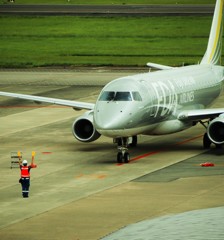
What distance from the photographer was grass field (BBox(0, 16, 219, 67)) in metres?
96.2

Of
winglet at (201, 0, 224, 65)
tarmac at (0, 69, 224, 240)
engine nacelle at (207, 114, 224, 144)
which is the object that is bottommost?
tarmac at (0, 69, 224, 240)

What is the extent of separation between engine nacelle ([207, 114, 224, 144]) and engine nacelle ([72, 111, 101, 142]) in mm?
5732

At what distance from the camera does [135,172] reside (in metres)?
42.8

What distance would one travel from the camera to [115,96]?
4531cm

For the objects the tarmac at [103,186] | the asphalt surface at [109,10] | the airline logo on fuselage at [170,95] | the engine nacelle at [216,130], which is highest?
the asphalt surface at [109,10]

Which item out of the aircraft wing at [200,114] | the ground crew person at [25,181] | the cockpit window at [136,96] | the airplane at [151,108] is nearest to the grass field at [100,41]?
the airplane at [151,108]

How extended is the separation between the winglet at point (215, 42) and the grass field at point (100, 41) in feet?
90.1

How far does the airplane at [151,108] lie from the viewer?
44.3 metres

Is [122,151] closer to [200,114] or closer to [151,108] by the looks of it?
[151,108]

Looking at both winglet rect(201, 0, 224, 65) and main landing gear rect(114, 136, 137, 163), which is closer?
main landing gear rect(114, 136, 137, 163)

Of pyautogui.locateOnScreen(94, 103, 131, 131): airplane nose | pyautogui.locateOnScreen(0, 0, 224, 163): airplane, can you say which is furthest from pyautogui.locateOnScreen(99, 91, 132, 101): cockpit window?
pyautogui.locateOnScreen(94, 103, 131, 131): airplane nose

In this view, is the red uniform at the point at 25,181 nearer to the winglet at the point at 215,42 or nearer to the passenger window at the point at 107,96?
the passenger window at the point at 107,96

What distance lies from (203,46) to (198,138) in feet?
163

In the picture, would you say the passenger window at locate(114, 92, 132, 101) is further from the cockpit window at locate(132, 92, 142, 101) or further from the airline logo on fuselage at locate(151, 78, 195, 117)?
the airline logo on fuselage at locate(151, 78, 195, 117)
